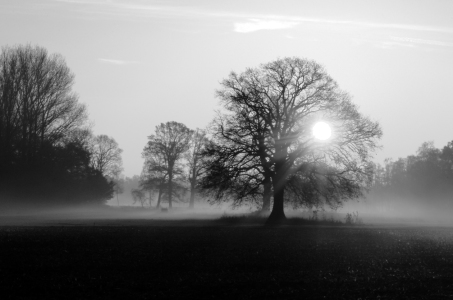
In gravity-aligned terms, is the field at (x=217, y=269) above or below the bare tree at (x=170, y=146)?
below

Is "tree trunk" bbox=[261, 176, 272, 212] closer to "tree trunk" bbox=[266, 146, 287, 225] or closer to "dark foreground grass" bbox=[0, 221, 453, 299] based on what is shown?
"tree trunk" bbox=[266, 146, 287, 225]

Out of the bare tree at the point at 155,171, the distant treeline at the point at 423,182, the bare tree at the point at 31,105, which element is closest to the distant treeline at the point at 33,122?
the bare tree at the point at 31,105

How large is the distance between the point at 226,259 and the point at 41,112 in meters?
49.7

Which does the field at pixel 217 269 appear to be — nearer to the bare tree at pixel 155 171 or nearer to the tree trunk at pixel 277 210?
the tree trunk at pixel 277 210

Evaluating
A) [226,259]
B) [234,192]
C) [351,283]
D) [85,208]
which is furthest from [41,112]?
[351,283]

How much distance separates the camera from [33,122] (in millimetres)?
63500

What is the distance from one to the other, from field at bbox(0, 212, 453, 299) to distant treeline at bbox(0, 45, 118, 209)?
39.8 m

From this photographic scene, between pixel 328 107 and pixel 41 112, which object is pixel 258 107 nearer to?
pixel 328 107

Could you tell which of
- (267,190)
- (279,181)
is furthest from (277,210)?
(279,181)

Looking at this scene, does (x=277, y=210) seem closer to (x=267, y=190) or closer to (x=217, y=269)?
(x=267, y=190)

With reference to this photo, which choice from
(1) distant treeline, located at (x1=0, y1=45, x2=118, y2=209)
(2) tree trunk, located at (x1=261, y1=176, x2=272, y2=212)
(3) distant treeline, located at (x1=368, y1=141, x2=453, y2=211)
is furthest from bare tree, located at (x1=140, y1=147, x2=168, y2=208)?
(3) distant treeline, located at (x1=368, y1=141, x2=453, y2=211)

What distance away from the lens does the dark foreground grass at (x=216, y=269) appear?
14570mm

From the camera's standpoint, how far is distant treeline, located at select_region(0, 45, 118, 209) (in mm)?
63156

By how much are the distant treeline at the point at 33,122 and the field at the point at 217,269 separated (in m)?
39.8
